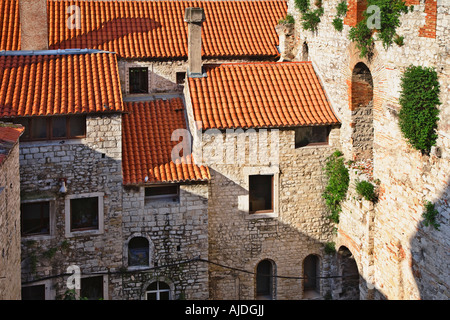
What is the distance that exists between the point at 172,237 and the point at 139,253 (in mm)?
979

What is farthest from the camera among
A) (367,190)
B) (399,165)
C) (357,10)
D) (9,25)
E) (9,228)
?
(9,25)

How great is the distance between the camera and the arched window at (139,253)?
54.1ft

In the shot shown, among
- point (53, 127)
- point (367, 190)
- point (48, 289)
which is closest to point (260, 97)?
point (367, 190)

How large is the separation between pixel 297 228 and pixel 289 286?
5.51 feet

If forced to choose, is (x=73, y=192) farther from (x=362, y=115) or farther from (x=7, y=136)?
(x=362, y=115)

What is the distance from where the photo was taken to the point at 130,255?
650 inches

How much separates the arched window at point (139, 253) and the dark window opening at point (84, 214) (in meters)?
1.14

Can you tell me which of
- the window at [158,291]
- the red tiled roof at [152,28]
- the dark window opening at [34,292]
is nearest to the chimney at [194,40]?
the red tiled roof at [152,28]

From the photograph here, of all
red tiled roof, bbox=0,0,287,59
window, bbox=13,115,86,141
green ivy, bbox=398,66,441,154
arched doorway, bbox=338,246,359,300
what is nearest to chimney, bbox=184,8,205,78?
red tiled roof, bbox=0,0,287,59

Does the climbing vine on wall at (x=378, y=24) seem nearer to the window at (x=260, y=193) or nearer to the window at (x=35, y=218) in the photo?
the window at (x=260, y=193)

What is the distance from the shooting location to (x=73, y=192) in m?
15.7

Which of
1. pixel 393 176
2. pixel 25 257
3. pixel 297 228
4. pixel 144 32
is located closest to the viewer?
pixel 393 176
